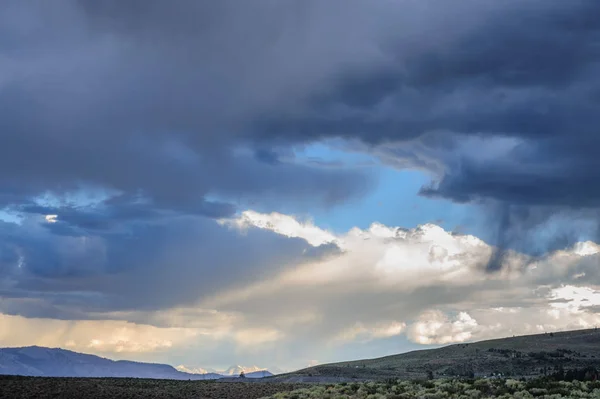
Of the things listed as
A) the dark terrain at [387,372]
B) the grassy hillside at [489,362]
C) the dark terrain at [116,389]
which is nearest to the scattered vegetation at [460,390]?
the dark terrain at [387,372]

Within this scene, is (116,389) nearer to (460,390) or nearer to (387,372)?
(460,390)

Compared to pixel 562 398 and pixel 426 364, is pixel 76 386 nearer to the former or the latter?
pixel 562 398

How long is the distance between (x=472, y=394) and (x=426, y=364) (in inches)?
3248

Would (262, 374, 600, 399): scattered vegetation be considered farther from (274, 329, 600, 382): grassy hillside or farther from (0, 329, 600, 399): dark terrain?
(274, 329, 600, 382): grassy hillside

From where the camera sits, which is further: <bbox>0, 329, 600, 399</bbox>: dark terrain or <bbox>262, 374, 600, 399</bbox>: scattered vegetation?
<bbox>0, 329, 600, 399</bbox>: dark terrain

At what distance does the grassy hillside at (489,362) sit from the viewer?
10250 centimetres

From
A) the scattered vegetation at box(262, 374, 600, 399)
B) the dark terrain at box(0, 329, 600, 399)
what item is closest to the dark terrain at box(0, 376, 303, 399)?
the dark terrain at box(0, 329, 600, 399)

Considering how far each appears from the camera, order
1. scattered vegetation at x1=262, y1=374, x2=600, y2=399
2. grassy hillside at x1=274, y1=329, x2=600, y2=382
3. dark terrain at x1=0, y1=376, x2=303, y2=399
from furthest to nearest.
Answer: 1. grassy hillside at x1=274, y1=329, x2=600, y2=382
2. dark terrain at x1=0, y1=376, x2=303, y2=399
3. scattered vegetation at x1=262, y1=374, x2=600, y2=399

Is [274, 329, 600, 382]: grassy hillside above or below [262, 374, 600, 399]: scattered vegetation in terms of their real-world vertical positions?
above

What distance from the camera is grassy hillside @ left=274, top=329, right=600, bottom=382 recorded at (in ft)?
336

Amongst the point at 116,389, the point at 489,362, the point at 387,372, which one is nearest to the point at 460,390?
the point at 116,389

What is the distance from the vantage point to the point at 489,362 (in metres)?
123

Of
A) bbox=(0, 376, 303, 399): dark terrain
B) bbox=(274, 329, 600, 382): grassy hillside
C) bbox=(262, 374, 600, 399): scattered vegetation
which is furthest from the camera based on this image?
bbox=(274, 329, 600, 382): grassy hillside

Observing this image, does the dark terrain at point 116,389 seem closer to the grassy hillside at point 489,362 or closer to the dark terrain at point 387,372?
the dark terrain at point 387,372
